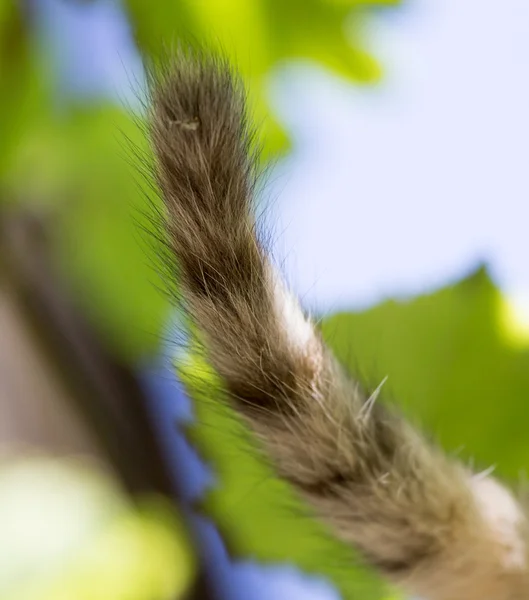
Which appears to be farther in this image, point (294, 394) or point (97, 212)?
point (97, 212)

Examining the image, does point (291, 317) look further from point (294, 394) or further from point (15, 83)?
point (15, 83)

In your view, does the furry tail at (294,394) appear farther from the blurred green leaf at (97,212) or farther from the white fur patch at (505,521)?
the blurred green leaf at (97,212)

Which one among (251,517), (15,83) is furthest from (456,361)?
(15,83)

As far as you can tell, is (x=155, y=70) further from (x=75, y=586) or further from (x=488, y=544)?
(x=75, y=586)

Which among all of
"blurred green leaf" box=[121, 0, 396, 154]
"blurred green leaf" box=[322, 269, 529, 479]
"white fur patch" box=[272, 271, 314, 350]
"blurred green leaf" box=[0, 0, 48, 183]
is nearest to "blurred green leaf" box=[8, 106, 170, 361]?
"blurred green leaf" box=[0, 0, 48, 183]

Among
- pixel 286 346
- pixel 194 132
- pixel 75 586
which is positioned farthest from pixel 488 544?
pixel 75 586

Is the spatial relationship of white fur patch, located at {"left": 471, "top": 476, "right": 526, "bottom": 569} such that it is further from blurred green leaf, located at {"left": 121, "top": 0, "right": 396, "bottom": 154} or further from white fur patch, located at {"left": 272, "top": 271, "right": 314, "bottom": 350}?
blurred green leaf, located at {"left": 121, "top": 0, "right": 396, "bottom": 154}
